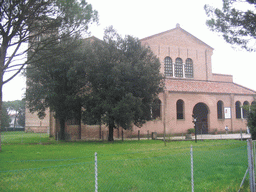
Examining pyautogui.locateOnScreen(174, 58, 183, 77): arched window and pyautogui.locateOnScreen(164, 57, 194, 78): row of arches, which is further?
pyautogui.locateOnScreen(174, 58, 183, 77): arched window

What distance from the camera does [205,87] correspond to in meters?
36.2

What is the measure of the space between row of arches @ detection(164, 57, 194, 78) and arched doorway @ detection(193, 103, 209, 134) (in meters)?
5.06

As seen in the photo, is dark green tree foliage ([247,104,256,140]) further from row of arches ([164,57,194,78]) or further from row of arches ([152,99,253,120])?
row of arches ([164,57,194,78])

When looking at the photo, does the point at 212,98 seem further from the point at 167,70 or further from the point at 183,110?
the point at 167,70

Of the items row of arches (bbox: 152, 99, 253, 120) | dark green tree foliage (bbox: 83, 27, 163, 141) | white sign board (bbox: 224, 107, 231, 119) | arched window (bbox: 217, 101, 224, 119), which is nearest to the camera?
dark green tree foliage (bbox: 83, 27, 163, 141)

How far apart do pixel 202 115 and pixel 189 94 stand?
3.91 m

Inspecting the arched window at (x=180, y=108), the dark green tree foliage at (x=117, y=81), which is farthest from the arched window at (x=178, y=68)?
the dark green tree foliage at (x=117, y=81)

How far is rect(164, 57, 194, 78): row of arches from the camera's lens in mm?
36594

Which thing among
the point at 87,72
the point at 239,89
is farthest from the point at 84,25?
the point at 239,89

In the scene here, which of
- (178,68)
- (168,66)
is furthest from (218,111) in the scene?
(168,66)

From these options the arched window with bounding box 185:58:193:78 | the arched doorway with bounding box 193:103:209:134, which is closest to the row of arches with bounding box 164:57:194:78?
the arched window with bounding box 185:58:193:78

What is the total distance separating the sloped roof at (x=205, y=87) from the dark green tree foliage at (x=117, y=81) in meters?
10.1

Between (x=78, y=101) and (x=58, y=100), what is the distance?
1971 mm

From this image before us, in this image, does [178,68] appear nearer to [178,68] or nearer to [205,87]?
[178,68]
